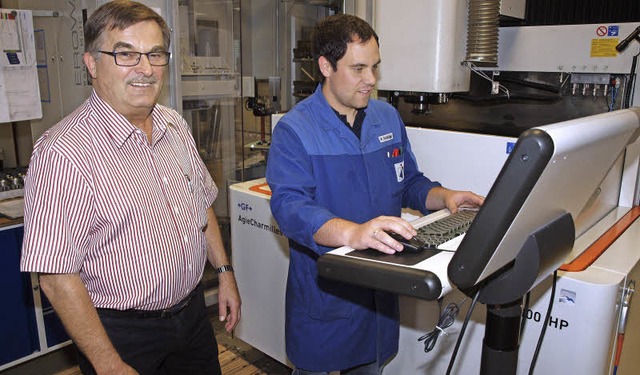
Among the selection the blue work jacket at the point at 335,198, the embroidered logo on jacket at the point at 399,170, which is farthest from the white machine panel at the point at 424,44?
the embroidered logo on jacket at the point at 399,170

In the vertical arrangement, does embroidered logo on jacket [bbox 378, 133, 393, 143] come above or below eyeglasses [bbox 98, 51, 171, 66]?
below

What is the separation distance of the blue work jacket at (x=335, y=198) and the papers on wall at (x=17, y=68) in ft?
5.76

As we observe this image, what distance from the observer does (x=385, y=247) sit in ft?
3.02

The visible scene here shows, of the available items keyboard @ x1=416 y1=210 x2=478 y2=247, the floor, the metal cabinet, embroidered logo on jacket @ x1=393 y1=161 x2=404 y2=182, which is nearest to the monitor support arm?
keyboard @ x1=416 y1=210 x2=478 y2=247

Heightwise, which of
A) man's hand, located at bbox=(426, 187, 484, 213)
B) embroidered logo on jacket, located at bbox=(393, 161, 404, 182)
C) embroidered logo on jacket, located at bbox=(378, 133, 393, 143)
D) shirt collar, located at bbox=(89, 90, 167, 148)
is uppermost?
shirt collar, located at bbox=(89, 90, 167, 148)

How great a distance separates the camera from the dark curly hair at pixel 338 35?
145 cm

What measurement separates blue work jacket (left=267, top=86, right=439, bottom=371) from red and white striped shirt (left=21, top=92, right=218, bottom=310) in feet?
0.91

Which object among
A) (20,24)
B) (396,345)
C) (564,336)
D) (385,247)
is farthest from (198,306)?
(20,24)

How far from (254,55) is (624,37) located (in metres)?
2.27

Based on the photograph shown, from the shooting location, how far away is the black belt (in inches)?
50.2

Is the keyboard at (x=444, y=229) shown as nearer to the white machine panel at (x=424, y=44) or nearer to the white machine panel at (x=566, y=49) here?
the white machine panel at (x=424, y=44)

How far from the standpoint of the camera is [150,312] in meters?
1.33

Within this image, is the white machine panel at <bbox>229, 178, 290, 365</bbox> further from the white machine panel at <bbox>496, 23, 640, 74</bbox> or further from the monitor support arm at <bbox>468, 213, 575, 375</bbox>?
the monitor support arm at <bbox>468, 213, 575, 375</bbox>

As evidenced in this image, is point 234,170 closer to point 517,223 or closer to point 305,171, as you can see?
point 305,171
